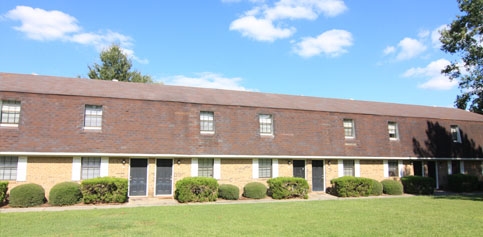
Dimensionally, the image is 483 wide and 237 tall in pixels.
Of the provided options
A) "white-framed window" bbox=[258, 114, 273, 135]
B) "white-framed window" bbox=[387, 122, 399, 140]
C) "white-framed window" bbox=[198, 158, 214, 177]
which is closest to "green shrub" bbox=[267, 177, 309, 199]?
"white-framed window" bbox=[258, 114, 273, 135]

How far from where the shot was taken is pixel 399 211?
1442 cm

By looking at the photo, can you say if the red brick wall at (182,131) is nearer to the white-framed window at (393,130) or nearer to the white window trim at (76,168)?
the white-framed window at (393,130)

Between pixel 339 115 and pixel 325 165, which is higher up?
pixel 339 115

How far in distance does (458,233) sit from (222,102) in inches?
557

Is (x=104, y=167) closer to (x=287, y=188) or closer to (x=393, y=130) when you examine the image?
(x=287, y=188)

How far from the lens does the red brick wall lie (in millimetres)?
17516

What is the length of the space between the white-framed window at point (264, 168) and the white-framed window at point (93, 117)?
8924 millimetres

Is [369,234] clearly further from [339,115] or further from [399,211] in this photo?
[339,115]

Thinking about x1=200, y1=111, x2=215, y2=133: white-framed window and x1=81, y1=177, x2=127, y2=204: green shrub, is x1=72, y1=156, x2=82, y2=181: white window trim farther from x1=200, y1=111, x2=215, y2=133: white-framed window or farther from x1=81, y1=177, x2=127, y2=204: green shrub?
x1=200, y1=111, x2=215, y2=133: white-framed window

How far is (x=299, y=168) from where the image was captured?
877 inches

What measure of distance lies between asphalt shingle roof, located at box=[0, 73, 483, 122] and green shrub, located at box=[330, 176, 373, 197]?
4869mm

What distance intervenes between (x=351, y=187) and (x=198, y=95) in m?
10.6

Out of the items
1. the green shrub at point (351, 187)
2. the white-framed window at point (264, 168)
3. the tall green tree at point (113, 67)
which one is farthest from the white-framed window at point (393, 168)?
the tall green tree at point (113, 67)

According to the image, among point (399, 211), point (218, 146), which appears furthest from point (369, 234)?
point (218, 146)
